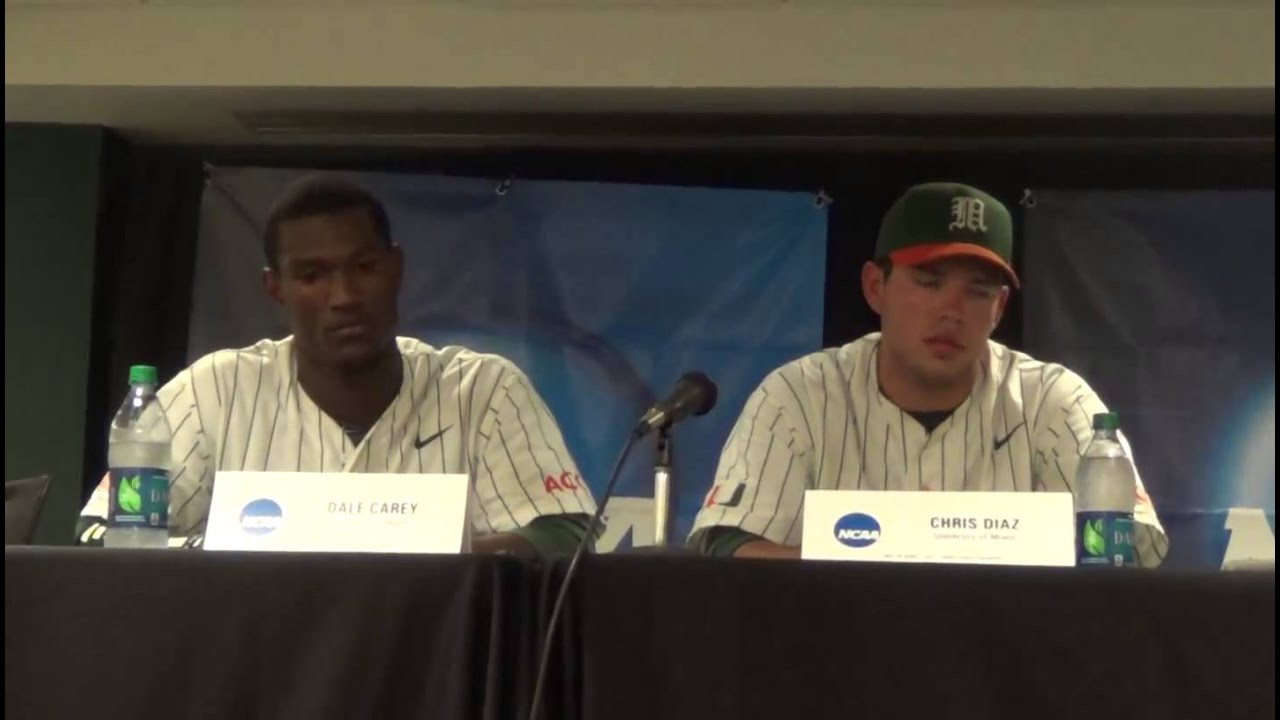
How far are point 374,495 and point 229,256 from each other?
2061 mm

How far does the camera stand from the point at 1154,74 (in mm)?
3086

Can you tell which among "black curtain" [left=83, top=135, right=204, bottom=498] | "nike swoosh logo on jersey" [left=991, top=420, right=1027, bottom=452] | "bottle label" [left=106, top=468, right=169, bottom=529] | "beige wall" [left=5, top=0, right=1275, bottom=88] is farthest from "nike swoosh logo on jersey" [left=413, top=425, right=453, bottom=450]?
"black curtain" [left=83, top=135, right=204, bottom=498]

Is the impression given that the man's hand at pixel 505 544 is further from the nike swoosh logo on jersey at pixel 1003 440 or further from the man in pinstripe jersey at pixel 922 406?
the nike swoosh logo on jersey at pixel 1003 440

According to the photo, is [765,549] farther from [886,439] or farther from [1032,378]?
[1032,378]

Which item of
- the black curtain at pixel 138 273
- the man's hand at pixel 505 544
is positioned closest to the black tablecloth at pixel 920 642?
the man's hand at pixel 505 544

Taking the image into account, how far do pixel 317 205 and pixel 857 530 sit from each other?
1.59 meters

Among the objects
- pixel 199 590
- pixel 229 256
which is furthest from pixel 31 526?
pixel 229 256

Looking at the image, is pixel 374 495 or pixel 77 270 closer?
pixel 374 495

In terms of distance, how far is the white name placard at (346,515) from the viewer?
1469mm

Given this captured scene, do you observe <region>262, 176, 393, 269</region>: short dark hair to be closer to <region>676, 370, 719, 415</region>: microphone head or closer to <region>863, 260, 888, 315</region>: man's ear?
<region>863, 260, 888, 315</region>: man's ear

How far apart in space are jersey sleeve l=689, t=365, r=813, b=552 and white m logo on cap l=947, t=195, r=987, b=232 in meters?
0.38

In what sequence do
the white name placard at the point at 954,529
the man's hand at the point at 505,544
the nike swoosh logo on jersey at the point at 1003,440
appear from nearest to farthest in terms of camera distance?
the white name placard at the point at 954,529, the man's hand at the point at 505,544, the nike swoosh logo on jersey at the point at 1003,440

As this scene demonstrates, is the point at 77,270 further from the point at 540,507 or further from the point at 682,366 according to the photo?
the point at 540,507

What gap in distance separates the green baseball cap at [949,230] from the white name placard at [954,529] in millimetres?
948
